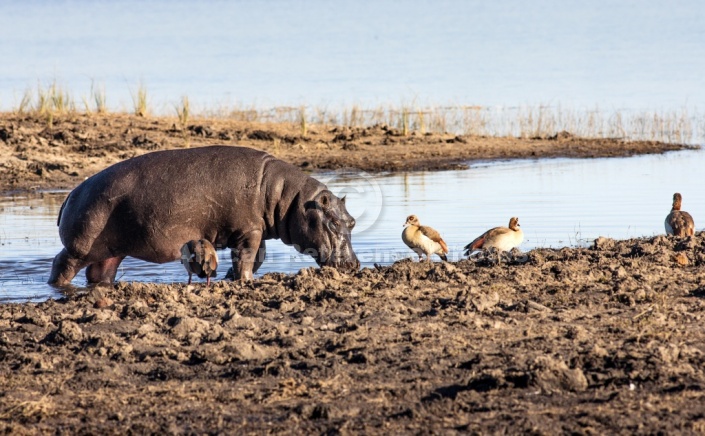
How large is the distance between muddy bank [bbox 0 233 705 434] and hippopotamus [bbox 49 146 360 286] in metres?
0.86

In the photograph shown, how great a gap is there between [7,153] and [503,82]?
29496 mm

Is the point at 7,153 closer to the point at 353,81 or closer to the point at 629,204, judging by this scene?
the point at 629,204

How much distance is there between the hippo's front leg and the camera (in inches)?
373

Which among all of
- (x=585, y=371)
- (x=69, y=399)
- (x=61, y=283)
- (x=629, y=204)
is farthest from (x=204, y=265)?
(x=629, y=204)

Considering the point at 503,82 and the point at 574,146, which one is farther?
the point at 503,82

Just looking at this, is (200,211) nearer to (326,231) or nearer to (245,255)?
(245,255)

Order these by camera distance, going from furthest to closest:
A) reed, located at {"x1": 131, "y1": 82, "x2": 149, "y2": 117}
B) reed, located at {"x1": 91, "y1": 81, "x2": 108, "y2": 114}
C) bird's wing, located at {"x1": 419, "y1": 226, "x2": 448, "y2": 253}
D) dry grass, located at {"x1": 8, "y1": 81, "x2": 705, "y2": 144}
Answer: dry grass, located at {"x1": 8, "y1": 81, "x2": 705, "y2": 144} < reed, located at {"x1": 131, "y1": 82, "x2": 149, "y2": 117} < reed, located at {"x1": 91, "y1": 81, "x2": 108, "y2": 114} < bird's wing, located at {"x1": 419, "y1": 226, "x2": 448, "y2": 253}

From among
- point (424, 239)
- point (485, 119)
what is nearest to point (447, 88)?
point (485, 119)

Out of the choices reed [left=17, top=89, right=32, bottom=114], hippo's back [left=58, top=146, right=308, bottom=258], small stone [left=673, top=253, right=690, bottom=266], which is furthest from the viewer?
reed [left=17, top=89, right=32, bottom=114]

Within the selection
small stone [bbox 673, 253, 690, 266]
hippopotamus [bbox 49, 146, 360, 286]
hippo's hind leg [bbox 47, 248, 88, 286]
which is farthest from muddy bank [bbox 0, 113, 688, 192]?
small stone [bbox 673, 253, 690, 266]

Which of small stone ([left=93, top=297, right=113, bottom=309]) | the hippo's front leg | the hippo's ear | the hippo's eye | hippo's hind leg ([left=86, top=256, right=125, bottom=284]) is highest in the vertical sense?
the hippo's ear

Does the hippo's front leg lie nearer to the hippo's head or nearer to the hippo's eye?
the hippo's head

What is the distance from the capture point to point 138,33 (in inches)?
2672

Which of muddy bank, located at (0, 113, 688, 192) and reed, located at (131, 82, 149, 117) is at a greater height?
reed, located at (131, 82, 149, 117)
